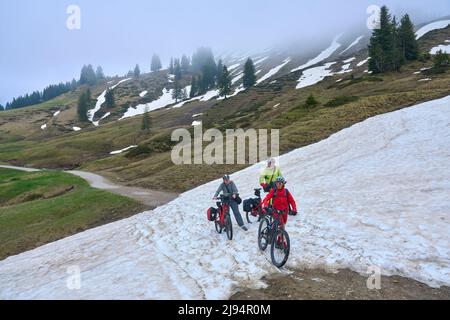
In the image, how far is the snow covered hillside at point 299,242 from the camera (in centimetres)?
1077

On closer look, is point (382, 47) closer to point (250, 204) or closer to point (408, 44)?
point (408, 44)

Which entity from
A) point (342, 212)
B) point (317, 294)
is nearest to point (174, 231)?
point (342, 212)

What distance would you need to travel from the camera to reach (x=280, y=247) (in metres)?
11.4

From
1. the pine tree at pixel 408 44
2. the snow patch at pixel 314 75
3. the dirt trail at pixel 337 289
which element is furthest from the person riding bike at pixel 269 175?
the snow patch at pixel 314 75

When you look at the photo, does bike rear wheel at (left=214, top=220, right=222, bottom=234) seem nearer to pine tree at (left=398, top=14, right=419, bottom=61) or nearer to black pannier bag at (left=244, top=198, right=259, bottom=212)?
black pannier bag at (left=244, top=198, right=259, bottom=212)

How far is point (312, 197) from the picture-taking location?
18703mm

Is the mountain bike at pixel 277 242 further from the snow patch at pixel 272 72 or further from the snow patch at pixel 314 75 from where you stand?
the snow patch at pixel 272 72

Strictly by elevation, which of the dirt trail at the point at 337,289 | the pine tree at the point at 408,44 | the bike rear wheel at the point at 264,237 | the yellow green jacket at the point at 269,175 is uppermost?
the pine tree at the point at 408,44

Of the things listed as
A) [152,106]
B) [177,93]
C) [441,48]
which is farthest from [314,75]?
[152,106]

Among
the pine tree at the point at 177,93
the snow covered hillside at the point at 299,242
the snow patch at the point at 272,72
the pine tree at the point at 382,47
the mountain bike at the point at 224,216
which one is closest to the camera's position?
the snow covered hillside at the point at 299,242

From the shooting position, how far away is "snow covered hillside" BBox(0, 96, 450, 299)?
10766mm

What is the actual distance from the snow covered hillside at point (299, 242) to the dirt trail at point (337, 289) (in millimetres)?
419

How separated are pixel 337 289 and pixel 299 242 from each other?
3.39 meters

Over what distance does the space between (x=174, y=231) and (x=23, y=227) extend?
16388mm
